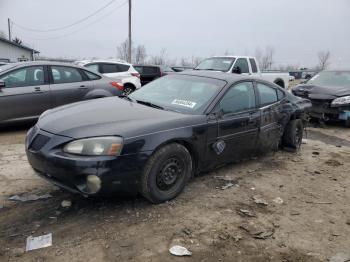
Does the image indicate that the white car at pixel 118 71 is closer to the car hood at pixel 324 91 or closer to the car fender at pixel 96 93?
the car fender at pixel 96 93

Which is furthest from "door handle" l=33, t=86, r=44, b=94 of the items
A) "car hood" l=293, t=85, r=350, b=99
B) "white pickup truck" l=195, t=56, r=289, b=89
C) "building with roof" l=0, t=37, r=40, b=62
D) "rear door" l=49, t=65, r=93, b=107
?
"building with roof" l=0, t=37, r=40, b=62

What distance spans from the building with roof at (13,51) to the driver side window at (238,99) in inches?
1174

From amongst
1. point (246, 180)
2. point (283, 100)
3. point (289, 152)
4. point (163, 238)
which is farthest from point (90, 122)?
point (289, 152)

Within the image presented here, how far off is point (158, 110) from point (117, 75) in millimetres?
7920

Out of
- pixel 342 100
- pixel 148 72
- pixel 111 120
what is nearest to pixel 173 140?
pixel 111 120

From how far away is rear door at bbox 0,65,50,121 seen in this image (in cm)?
691

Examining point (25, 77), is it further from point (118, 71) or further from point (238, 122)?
point (118, 71)

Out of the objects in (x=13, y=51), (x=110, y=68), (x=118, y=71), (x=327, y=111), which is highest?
(x=13, y=51)

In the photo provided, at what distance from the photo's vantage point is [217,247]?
125 inches

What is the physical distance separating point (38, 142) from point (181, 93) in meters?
2.03

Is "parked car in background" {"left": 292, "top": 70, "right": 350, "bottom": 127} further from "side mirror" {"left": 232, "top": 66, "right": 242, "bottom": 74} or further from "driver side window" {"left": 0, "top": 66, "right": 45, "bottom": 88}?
"driver side window" {"left": 0, "top": 66, "right": 45, "bottom": 88}

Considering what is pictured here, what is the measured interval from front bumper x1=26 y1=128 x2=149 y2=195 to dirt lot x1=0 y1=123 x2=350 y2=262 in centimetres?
37

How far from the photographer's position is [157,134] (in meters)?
3.76

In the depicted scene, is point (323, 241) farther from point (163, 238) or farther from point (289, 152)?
point (289, 152)
